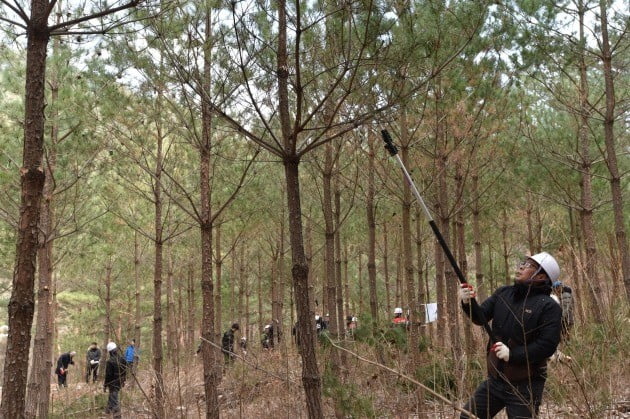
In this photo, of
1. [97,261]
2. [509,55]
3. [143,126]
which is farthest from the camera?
[97,261]

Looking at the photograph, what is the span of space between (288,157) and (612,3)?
18.4ft

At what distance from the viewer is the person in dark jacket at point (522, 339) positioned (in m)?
3.16

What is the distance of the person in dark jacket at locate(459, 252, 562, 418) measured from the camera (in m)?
3.16

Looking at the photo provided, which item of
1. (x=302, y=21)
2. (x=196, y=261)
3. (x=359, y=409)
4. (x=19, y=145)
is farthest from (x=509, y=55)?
(x=196, y=261)

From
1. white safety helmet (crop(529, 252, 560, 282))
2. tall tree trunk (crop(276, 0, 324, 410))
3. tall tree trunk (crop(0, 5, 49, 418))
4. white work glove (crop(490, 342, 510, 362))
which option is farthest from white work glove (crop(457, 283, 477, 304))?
tall tree trunk (crop(0, 5, 49, 418))

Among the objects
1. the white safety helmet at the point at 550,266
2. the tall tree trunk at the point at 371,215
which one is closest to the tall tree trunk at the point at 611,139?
the tall tree trunk at the point at 371,215

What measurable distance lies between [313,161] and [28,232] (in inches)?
226

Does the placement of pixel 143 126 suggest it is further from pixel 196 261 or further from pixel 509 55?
pixel 196 261

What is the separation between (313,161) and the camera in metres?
8.69

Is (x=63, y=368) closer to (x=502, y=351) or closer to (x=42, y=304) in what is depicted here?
(x=42, y=304)

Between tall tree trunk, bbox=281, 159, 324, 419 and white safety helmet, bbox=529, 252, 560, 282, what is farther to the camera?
tall tree trunk, bbox=281, 159, 324, 419

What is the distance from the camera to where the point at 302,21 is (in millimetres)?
3969

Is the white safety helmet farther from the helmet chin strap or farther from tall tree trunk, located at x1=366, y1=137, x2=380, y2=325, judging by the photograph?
tall tree trunk, located at x1=366, y1=137, x2=380, y2=325

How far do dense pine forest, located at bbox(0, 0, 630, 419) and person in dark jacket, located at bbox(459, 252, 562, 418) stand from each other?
106 mm
